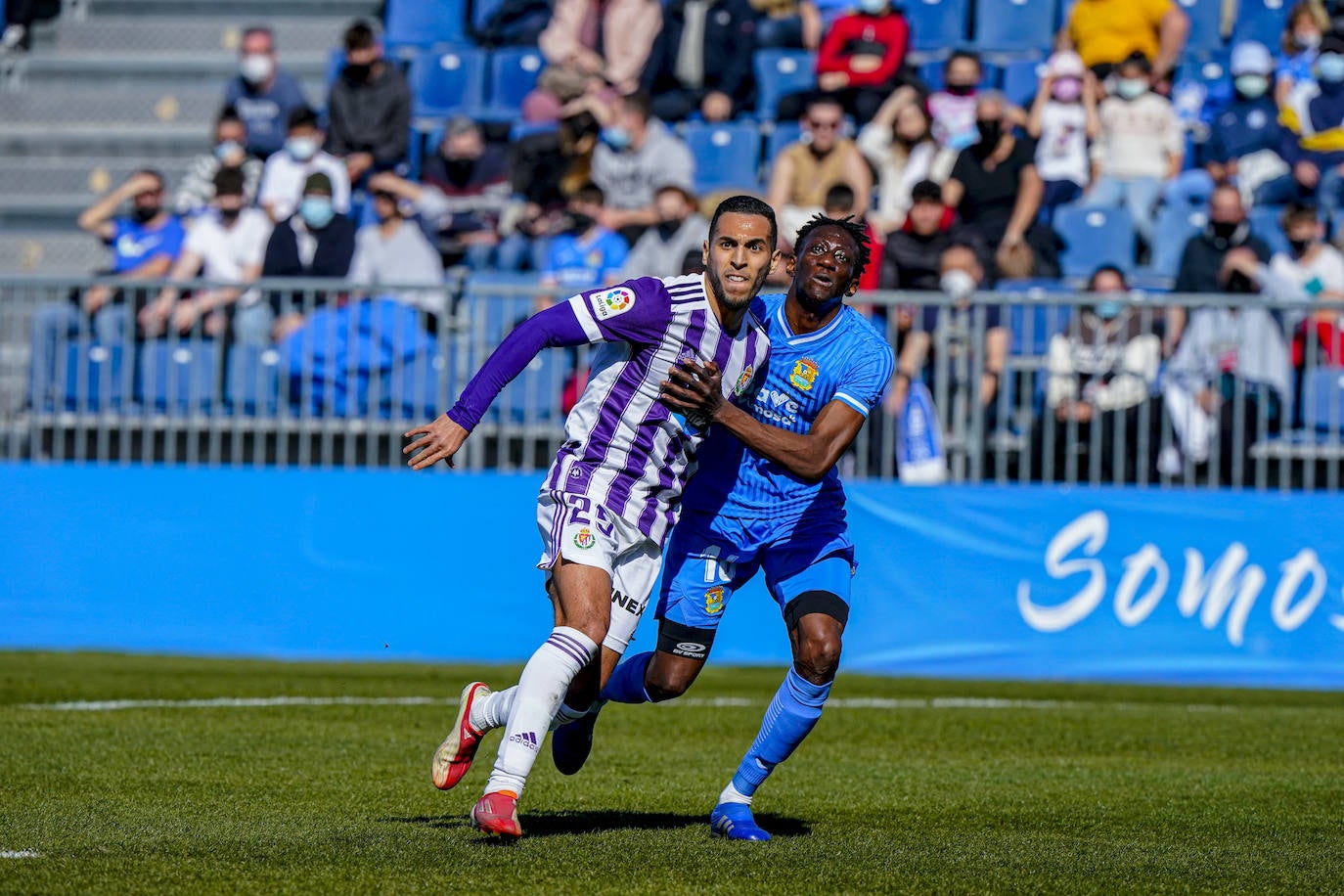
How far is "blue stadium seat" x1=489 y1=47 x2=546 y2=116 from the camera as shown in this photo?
1977 cm

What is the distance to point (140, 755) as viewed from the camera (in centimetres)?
827

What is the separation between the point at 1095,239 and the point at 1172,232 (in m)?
0.68

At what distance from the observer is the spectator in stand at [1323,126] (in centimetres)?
1683

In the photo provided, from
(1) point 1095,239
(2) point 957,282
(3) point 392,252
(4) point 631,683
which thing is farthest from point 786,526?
(1) point 1095,239

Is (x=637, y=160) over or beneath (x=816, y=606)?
over

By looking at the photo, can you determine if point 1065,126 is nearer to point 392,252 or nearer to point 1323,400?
point 1323,400

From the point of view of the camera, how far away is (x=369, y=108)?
Result: 18641 mm

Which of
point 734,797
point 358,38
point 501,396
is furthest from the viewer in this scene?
point 358,38

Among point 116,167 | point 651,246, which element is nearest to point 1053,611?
point 651,246

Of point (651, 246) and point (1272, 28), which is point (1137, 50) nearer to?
point (1272, 28)

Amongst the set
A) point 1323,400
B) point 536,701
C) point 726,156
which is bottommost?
point 536,701

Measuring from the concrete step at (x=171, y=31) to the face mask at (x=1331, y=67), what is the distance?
11337 mm

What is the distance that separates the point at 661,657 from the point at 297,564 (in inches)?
296

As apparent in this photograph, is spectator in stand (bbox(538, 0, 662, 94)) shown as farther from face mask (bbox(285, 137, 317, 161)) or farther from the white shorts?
the white shorts
